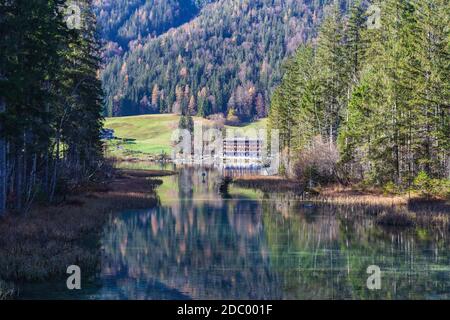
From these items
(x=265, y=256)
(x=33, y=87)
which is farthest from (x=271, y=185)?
(x=33, y=87)

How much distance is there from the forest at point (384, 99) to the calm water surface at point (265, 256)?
7437 mm

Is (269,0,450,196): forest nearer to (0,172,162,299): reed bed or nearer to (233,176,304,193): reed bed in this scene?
(233,176,304,193): reed bed

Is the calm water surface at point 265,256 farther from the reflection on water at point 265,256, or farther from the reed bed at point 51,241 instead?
the reed bed at point 51,241

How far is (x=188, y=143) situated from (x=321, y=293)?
583ft

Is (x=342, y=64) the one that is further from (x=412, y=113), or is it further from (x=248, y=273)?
(x=248, y=273)

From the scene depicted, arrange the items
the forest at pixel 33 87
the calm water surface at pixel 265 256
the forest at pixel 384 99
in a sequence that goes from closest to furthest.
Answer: the calm water surface at pixel 265 256 < the forest at pixel 33 87 < the forest at pixel 384 99

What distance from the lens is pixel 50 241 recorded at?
987 inches

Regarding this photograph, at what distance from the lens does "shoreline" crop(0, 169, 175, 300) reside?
2042cm

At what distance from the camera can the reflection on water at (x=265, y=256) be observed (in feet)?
65.0

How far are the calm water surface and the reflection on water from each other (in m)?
0.04

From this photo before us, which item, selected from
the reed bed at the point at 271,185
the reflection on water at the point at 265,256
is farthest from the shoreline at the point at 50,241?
the reed bed at the point at 271,185

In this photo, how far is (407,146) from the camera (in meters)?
47.3

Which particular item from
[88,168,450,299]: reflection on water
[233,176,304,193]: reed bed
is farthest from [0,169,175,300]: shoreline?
[233,176,304,193]: reed bed
